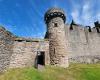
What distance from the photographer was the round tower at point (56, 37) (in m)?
27.4

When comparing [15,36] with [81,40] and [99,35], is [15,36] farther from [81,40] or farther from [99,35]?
[99,35]

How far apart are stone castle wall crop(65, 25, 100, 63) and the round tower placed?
491cm

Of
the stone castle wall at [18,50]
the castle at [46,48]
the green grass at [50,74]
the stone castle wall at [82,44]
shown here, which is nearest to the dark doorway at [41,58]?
the castle at [46,48]

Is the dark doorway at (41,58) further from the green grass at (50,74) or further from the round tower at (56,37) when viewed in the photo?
the green grass at (50,74)

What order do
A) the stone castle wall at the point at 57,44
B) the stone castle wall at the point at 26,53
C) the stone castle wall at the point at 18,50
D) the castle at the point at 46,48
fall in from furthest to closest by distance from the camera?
the stone castle wall at the point at 57,44 < the stone castle wall at the point at 26,53 < the castle at the point at 46,48 < the stone castle wall at the point at 18,50

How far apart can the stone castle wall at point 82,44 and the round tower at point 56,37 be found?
4.91 meters

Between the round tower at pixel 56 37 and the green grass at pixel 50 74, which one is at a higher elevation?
the round tower at pixel 56 37

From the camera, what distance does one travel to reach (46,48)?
28.3 meters

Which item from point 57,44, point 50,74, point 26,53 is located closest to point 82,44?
point 57,44

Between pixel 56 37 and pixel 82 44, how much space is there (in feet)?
28.8

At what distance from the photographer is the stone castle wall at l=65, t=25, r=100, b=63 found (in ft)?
111

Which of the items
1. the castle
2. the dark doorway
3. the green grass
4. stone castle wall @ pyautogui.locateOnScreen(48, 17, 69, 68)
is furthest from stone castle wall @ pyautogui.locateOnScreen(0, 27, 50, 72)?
the green grass

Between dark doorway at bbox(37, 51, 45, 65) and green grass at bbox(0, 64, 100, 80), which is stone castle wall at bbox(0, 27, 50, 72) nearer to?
dark doorway at bbox(37, 51, 45, 65)

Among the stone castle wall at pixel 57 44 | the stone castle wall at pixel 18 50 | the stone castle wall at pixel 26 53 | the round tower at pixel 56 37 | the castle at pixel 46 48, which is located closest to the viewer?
the stone castle wall at pixel 18 50
